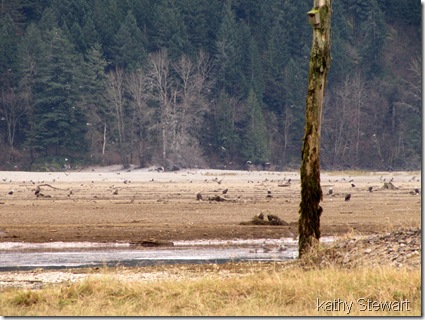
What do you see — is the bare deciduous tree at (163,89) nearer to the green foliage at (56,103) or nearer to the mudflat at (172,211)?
the green foliage at (56,103)

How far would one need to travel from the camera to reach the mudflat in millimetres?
24672

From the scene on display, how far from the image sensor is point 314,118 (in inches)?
603

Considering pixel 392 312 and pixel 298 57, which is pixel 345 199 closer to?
pixel 392 312

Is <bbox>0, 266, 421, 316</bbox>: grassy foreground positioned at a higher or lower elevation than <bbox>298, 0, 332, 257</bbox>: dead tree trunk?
lower

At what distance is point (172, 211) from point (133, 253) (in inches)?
430

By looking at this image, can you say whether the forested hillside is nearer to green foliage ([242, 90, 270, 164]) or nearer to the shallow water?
green foliage ([242, 90, 270, 164])

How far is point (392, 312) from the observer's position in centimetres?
1144

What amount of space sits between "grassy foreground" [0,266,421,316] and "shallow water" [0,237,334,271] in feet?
17.7

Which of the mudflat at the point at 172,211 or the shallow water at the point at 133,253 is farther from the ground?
the mudflat at the point at 172,211

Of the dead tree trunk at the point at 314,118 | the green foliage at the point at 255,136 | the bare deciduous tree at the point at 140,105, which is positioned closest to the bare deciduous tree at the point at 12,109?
the bare deciduous tree at the point at 140,105

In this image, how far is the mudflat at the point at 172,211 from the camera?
24.7 meters

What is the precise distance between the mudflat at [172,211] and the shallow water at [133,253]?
79 centimetres

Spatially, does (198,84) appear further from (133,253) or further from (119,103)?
(133,253)

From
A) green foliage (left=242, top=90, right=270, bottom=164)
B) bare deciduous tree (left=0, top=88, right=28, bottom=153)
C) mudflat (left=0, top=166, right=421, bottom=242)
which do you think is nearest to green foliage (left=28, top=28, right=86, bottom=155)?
bare deciduous tree (left=0, top=88, right=28, bottom=153)
